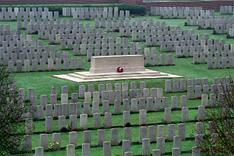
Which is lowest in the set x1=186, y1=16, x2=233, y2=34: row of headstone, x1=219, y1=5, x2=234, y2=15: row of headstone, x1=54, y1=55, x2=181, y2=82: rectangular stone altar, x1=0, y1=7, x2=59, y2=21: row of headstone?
x1=54, y1=55, x2=181, y2=82: rectangular stone altar

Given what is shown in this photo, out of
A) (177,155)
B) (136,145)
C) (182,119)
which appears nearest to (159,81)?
(182,119)

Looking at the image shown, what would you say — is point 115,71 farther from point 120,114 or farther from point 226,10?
point 226,10

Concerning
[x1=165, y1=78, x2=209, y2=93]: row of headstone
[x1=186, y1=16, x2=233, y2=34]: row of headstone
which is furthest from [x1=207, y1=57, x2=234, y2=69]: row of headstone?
[x1=186, y1=16, x2=233, y2=34]: row of headstone

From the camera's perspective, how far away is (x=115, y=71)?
28.0 m

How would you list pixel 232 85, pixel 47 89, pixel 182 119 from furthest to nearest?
pixel 47 89, pixel 182 119, pixel 232 85

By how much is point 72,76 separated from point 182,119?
7.19 m

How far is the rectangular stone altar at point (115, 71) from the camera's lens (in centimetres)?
2728

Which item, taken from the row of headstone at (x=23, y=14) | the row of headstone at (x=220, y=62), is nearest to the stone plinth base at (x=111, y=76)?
the row of headstone at (x=220, y=62)

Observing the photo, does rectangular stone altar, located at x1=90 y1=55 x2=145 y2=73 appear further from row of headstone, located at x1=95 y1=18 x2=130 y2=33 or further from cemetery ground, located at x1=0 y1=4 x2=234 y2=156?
row of headstone, located at x1=95 y1=18 x2=130 y2=33

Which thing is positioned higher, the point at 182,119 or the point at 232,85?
the point at 232,85

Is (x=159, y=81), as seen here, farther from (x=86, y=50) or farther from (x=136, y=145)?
(x=136, y=145)

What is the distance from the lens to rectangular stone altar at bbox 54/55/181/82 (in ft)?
89.5

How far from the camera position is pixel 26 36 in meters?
33.7

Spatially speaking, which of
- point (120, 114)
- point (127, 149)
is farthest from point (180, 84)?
point (127, 149)
